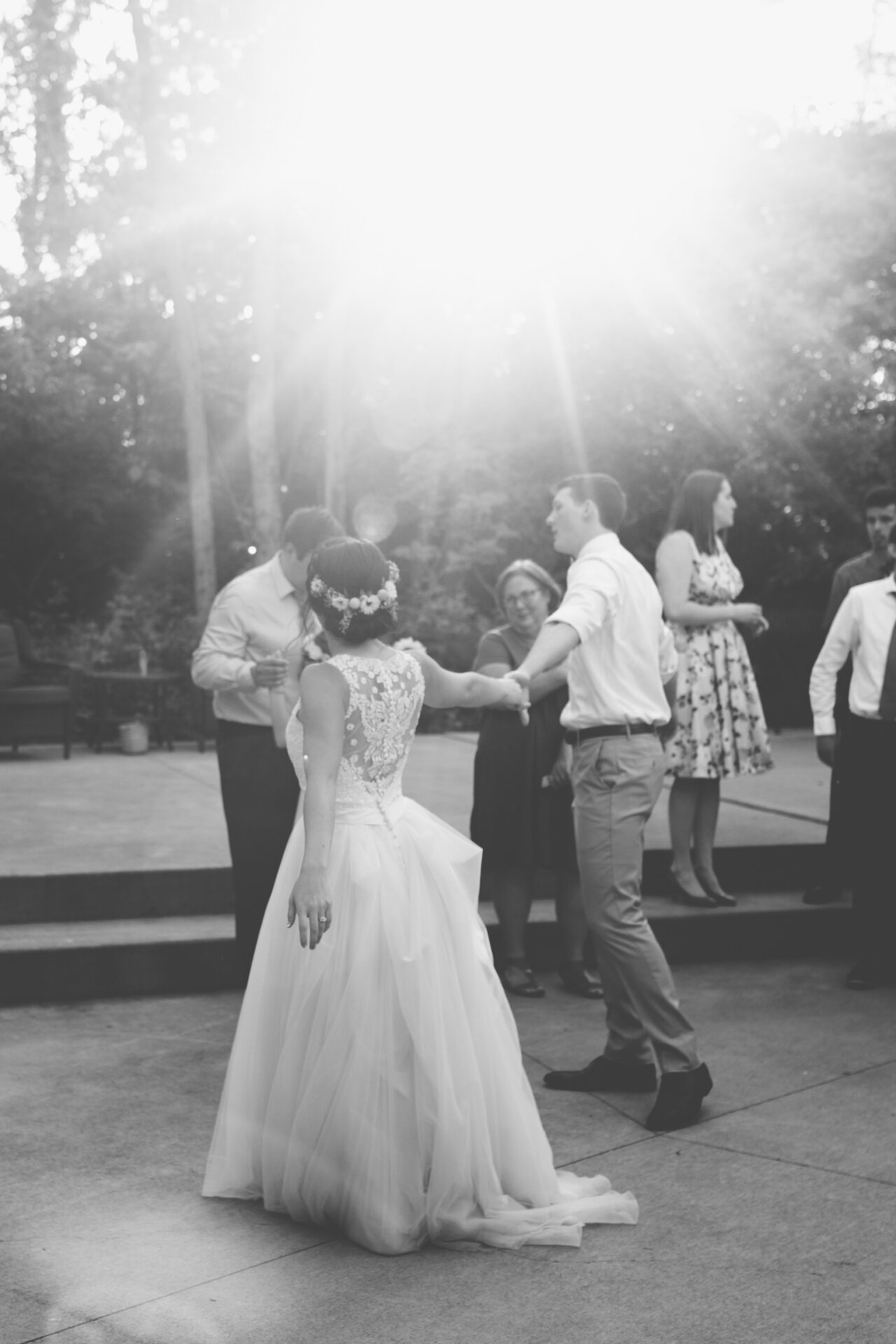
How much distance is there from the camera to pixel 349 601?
3.58 m

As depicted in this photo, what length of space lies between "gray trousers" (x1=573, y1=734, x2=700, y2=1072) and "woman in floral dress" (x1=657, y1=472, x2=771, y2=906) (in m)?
1.85

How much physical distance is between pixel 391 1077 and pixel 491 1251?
1.55ft

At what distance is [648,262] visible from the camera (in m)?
16.5

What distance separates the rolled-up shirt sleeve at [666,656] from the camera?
483cm

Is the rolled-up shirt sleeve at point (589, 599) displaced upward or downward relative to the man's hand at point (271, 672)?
upward

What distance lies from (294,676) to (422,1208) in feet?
6.42

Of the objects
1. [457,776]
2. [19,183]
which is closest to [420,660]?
[457,776]

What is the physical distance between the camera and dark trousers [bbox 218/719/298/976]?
16.8ft

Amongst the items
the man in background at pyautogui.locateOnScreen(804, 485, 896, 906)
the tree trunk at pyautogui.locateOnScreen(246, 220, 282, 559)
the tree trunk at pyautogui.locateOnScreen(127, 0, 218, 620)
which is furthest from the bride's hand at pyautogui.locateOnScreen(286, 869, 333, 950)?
the tree trunk at pyautogui.locateOnScreen(246, 220, 282, 559)

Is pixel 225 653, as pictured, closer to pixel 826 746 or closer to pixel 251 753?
pixel 251 753

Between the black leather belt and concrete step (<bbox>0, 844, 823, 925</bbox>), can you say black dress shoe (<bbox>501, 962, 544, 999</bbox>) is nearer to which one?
concrete step (<bbox>0, 844, 823, 925</bbox>)

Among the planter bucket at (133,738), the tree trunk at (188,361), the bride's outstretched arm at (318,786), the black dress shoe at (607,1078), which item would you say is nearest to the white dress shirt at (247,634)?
the bride's outstretched arm at (318,786)

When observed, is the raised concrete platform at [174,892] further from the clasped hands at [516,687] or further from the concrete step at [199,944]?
the clasped hands at [516,687]

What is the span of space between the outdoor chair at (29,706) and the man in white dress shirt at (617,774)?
27.0 feet
